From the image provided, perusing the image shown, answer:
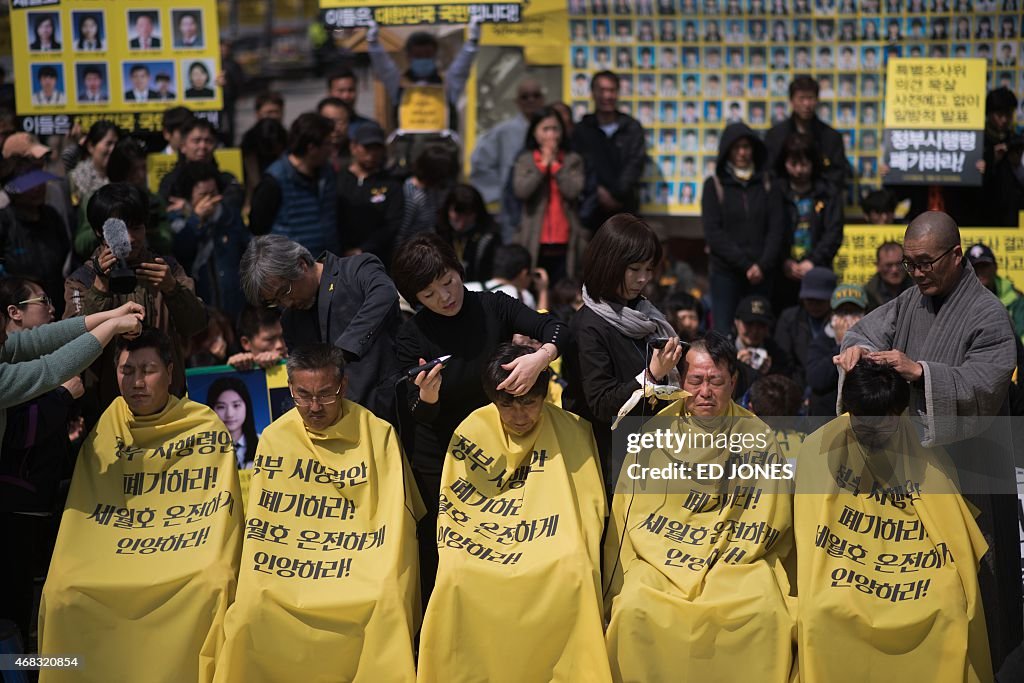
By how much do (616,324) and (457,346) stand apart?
71cm

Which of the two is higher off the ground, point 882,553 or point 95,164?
point 95,164

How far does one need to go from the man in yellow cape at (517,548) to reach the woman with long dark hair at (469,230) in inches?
128

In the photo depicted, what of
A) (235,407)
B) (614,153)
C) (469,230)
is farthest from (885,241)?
(235,407)

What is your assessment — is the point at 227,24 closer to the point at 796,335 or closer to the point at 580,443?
the point at 796,335

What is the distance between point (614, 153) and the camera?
32.6ft

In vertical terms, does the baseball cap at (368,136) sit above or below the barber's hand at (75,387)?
above

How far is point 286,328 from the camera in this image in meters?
6.30

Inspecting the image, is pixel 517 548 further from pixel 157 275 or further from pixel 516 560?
pixel 157 275

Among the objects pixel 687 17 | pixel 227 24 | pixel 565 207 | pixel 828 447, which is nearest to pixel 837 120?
pixel 687 17

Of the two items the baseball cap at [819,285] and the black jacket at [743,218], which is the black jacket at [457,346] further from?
the black jacket at [743,218]

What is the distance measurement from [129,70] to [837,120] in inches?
209

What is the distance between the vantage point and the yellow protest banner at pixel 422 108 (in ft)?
33.8

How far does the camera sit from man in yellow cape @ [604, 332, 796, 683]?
17.1ft

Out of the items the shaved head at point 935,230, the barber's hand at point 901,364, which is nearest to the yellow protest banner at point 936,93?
the shaved head at point 935,230
